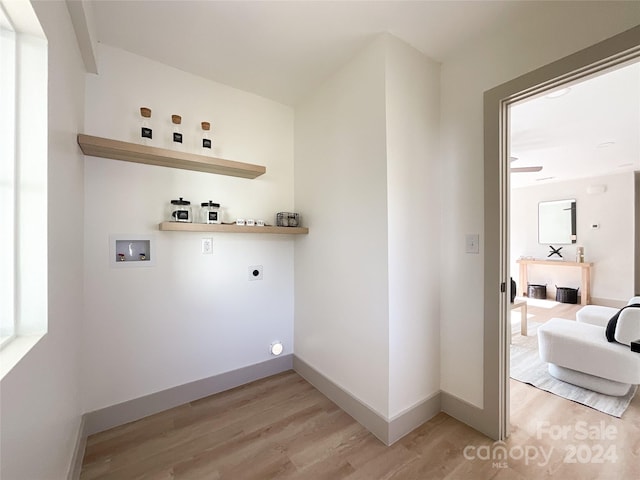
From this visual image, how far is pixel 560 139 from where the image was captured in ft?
11.2

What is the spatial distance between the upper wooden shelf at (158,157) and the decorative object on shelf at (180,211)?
273mm

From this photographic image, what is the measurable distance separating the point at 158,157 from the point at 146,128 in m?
0.29

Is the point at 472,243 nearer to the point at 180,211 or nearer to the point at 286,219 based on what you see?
the point at 286,219

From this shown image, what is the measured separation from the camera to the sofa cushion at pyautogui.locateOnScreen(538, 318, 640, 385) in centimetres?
205

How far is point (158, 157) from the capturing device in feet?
5.76

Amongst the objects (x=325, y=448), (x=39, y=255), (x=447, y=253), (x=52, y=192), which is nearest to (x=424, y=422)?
(x=325, y=448)

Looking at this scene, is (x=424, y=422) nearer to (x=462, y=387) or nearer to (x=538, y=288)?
(x=462, y=387)

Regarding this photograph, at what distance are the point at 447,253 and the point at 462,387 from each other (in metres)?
0.93

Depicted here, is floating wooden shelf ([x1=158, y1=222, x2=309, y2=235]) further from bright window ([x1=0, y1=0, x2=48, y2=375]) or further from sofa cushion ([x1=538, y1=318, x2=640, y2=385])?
sofa cushion ([x1=538, y1=318, x2=640, y2=385])

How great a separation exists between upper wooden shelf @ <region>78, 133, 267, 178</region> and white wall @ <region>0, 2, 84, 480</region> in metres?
0.09

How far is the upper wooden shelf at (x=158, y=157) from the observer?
1564 mm

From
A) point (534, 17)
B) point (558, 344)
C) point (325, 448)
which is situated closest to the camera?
point (534, 17)

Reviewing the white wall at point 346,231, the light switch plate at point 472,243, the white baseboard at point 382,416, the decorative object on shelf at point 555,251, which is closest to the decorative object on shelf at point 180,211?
the white wall at point 346,231

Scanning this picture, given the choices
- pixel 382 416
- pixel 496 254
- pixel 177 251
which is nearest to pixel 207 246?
pixel 177 251
